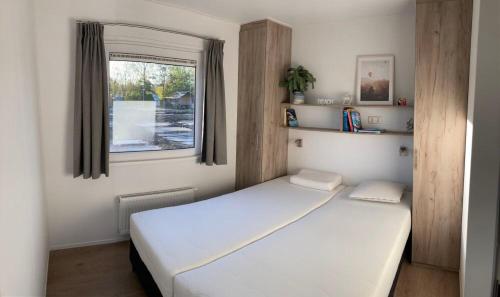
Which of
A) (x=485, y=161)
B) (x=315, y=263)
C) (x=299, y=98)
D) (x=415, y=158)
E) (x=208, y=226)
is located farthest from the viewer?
(x=299, y=98)

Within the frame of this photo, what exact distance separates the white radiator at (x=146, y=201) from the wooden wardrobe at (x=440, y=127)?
2388 millimetres

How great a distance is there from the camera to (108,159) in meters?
3.43

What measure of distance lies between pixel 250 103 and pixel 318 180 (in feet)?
4.07

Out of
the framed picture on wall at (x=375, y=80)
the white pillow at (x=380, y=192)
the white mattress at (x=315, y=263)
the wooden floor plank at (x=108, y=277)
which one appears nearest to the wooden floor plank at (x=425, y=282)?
the wooden floor plank at (x=108, y=277)

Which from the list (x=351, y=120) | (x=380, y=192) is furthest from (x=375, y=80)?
(x=380, y=192)

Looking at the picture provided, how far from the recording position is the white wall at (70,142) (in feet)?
10.4

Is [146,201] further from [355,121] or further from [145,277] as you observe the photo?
[355,121]

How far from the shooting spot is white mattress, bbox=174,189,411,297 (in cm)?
192

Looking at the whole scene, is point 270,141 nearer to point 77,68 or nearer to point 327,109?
point 327,109

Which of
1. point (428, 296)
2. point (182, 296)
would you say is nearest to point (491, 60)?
point (428, 296)

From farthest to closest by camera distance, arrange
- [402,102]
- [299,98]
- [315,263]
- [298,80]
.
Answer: [299,98] < [298,80] < [402,102] < [315,263]

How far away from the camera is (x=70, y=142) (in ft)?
10.9

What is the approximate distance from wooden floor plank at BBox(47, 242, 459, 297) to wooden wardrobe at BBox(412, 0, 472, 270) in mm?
244

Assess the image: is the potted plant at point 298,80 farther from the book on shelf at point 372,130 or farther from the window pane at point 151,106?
the window pane at point 151,106
